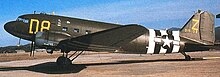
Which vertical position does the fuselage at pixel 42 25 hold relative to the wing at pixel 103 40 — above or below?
above

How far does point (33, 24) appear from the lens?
18984 millimetres

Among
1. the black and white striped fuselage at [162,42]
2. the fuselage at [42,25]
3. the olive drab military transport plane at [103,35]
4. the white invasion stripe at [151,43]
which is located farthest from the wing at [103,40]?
the black and white striped fuselage at [162,42]

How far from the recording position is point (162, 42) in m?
21.4

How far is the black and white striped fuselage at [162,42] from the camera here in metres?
21.1

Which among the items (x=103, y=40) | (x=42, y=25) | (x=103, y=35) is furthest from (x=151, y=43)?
(x=42, y=25)

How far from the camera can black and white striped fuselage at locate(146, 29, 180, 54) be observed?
69.4ft

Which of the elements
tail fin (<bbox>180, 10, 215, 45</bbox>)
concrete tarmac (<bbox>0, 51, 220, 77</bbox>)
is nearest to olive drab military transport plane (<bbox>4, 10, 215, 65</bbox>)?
tail fin (<bbox>180, 10, 215, 45</bbox>)

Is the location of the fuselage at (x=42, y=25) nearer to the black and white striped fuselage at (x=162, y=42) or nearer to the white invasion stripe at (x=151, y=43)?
the white invasion stripe at (x=151, y=43)

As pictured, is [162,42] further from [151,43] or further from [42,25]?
[42,25]

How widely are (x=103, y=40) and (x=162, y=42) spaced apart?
5445mm

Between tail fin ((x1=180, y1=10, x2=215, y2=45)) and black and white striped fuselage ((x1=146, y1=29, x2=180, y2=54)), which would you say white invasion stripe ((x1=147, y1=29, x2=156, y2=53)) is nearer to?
black and white striped fuselage ((x1=146, y1=29, x2=180, y2=54))

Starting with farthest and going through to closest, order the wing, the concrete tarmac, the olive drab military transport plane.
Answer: the olive drab military transport plane, the wing, the concrete tarmac

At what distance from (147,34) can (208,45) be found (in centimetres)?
542

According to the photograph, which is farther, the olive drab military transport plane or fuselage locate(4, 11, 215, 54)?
fuselage locate(4, 11, 215, 54)
